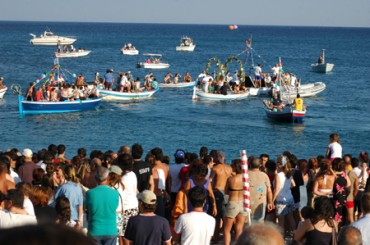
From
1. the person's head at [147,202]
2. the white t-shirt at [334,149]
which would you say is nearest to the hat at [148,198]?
the person's head at [147,202]

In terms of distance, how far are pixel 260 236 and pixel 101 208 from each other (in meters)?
4.81

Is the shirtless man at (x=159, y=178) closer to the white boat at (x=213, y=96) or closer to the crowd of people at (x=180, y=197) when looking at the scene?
the crowd of people at (x=180, y=197)

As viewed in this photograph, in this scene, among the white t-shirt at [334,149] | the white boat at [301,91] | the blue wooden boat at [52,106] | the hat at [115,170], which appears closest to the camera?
the hat at [115,170]

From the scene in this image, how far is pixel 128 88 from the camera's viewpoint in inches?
1762

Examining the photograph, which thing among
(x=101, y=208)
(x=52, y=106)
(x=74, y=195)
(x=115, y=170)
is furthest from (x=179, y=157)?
(x=52, y=106)

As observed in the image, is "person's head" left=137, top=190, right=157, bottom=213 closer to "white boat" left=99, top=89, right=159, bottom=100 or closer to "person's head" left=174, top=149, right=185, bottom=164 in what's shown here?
"person's head" left=174, top=149, right=185, bottom=164

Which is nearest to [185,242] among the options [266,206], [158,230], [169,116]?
[158,230]

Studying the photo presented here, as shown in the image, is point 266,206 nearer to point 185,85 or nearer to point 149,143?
point 149,143

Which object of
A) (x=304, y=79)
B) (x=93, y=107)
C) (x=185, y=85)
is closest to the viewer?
(x=93, y=107)

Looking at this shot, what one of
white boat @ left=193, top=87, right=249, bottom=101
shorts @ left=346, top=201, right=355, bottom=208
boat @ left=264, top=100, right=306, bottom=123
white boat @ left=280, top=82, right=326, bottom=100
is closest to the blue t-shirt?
shorts @ left=346, top=201, right=355, bottom=208

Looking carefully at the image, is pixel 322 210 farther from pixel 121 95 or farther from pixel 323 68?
pixel 323 68

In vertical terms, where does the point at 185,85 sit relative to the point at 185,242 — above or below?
below

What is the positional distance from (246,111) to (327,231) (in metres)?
35.7

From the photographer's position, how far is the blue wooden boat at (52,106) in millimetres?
37969
